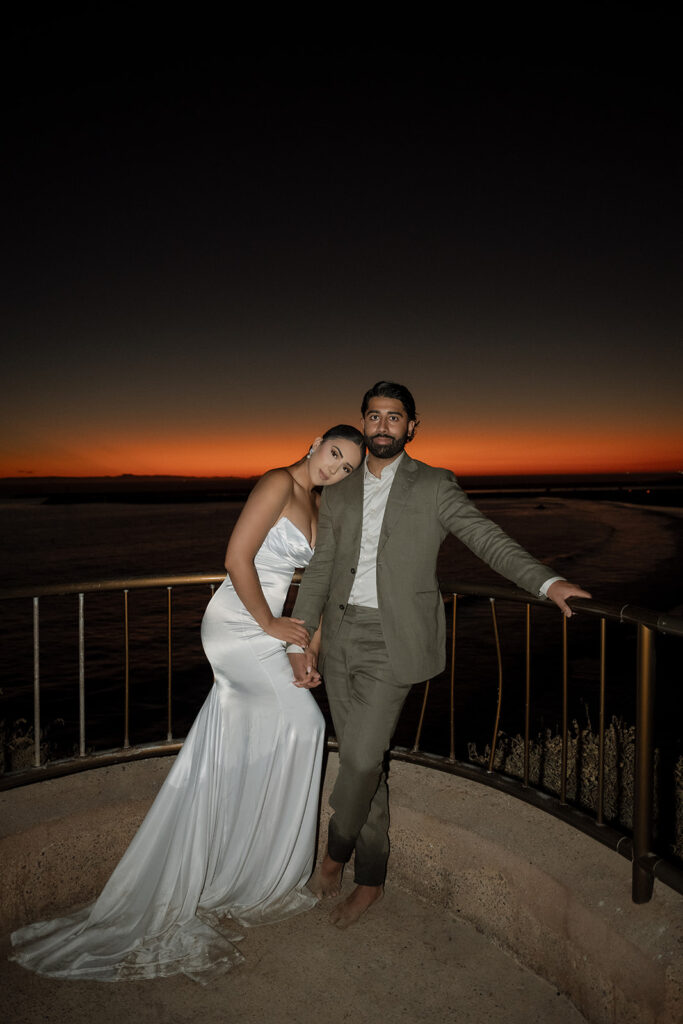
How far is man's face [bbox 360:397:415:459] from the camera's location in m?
3.20

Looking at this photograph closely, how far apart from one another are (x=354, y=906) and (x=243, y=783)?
2.33 feet

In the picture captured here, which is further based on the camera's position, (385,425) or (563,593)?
(385,425)

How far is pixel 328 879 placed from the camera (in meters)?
3.26

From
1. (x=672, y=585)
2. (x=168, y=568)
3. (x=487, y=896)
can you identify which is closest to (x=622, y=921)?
(x=487, y=896)

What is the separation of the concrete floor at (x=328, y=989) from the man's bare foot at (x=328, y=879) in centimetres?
22

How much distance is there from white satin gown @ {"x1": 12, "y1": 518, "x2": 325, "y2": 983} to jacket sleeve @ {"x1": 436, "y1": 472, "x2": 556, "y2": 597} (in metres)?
0.73

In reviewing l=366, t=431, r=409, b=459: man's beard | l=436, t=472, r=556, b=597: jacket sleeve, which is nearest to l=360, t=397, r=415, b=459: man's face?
l=366, t=431, r=409, b=459: man's beard

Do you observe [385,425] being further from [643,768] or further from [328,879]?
[328,879]

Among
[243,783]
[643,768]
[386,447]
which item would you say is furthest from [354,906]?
[386,447]

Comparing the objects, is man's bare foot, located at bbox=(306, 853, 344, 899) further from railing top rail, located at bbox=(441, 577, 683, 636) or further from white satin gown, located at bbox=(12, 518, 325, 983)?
railing top rail, located at bbox=(441, 577, 683, 636)

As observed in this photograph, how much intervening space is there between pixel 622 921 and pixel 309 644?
1605mm

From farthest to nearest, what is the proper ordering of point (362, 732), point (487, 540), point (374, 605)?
point (374, 605)
point (362, 732)
point (487, 540)

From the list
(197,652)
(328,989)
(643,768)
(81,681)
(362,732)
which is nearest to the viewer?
(643,768)

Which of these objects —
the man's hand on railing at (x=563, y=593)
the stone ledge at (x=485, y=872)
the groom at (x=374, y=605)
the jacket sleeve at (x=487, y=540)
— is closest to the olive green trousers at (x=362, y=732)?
the groom at (x=374, y=605)
